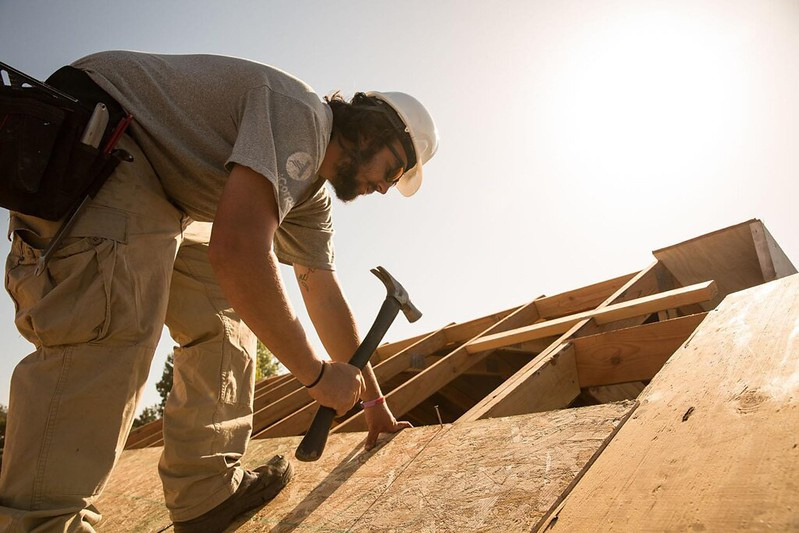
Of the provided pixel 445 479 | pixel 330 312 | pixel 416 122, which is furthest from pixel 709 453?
pixel 416 122

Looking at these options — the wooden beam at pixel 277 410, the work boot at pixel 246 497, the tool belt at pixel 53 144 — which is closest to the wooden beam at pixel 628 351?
the work boot at pixel 246 497

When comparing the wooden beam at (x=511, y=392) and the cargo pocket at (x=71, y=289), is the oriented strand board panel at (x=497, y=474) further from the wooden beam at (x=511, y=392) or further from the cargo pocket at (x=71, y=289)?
the cargo pocket at (x=71, y=289)

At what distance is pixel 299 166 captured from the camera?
63.1 inches

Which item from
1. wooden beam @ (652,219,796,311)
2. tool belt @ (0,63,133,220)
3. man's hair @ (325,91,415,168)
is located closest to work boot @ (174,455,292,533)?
tool belt @ (0,63,133,220)

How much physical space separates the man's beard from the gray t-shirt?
26cm

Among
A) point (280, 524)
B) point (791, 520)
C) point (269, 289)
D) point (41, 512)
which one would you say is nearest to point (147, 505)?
point (280, 524)

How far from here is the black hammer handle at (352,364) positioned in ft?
5.83

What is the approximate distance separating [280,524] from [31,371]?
88cm

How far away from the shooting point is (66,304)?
4.44 feet

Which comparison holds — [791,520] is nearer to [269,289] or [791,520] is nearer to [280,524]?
[269,289]

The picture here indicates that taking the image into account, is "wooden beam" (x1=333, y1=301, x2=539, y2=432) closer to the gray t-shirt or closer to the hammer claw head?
the hammer claw head

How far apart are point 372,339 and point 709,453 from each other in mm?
1308

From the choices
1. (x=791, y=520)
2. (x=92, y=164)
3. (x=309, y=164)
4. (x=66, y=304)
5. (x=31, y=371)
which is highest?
(x=92, y=164)

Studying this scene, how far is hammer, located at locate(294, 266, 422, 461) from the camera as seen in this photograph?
178 centimetres
